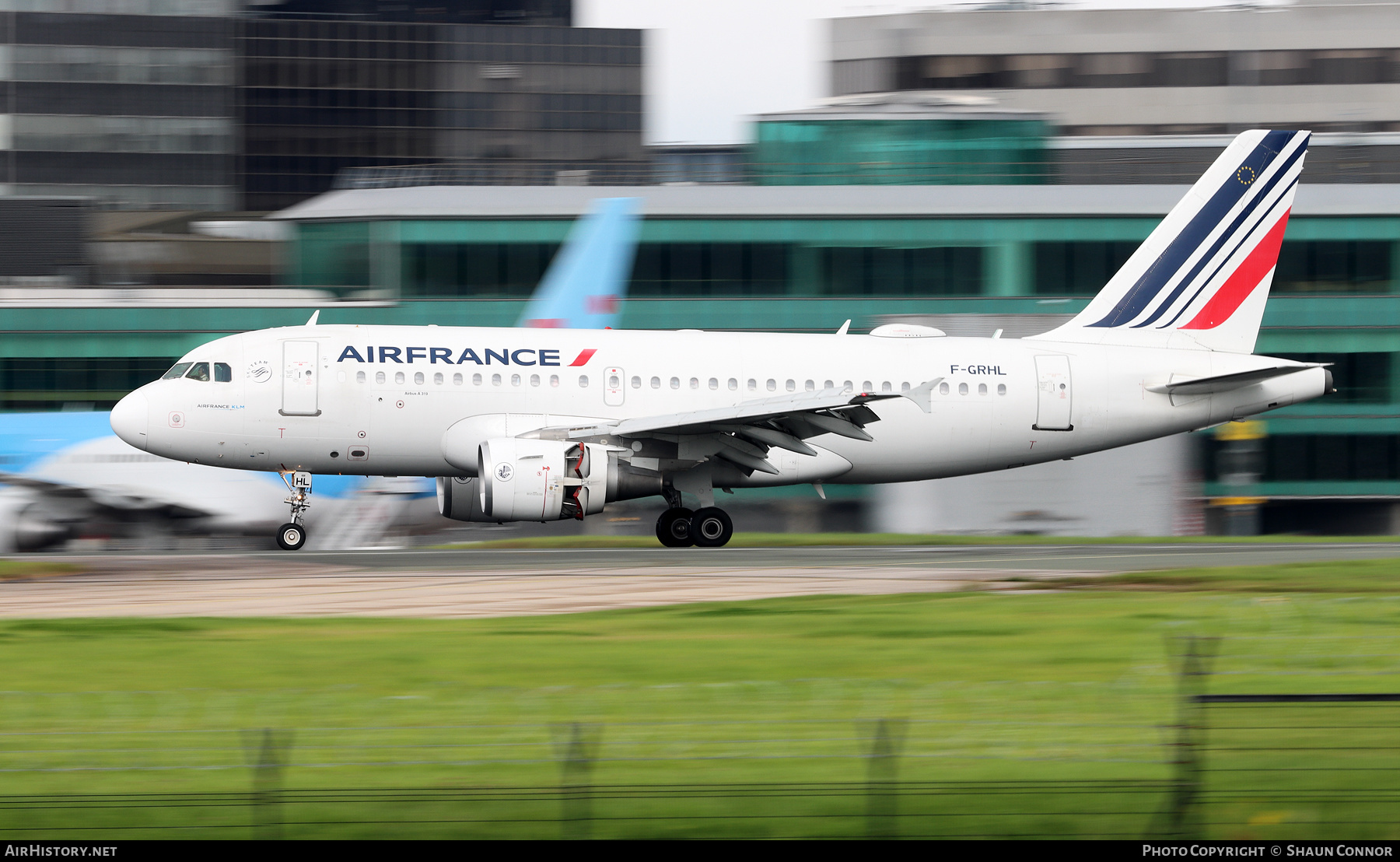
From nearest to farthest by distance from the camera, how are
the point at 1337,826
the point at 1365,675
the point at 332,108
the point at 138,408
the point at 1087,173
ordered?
the point at 1337,826 → the point at 1365,675 → the point at 138,408 → the point at 1087,173 → the point at 332,108

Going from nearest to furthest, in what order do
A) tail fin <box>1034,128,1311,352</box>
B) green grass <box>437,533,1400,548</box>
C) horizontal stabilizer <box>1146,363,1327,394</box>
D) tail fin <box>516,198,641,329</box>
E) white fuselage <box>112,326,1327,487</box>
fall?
white fuselage <box>112,326,1327,487</box>, horizontal stabilizer <box>1146,363,1327,394</box>, tail fin <box>1034,128,1311,352</box>, green grass <box>437,533,1400,548</box>, tail fin <box>516,198,641,329</box>

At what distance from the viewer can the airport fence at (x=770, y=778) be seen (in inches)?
314

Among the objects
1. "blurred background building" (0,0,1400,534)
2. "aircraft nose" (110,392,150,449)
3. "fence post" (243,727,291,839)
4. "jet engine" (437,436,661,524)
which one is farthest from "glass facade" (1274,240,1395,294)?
"fence post" (243,727,291,839)

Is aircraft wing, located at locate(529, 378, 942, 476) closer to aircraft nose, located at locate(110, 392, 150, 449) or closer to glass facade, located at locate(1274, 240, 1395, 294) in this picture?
aircraft nose, located at locate(110, 392, 150, 449)

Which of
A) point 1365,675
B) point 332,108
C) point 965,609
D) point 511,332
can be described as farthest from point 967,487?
point 332,108

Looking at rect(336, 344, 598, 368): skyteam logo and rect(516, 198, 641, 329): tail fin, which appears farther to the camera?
rect(516, 198, 641, 329): tail fin

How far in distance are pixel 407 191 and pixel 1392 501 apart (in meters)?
33.3

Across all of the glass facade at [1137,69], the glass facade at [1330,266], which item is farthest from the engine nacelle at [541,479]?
the glass facade at [1137,69]

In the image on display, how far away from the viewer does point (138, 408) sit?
88.4 ft

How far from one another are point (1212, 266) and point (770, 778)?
26.2m

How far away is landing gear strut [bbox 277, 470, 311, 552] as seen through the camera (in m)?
26.7

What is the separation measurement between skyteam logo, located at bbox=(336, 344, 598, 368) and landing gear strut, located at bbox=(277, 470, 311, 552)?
2.18 metres

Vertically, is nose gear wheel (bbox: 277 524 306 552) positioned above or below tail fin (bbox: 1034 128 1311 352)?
below

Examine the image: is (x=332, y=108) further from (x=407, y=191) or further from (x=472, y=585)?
(x=472, y=585)
